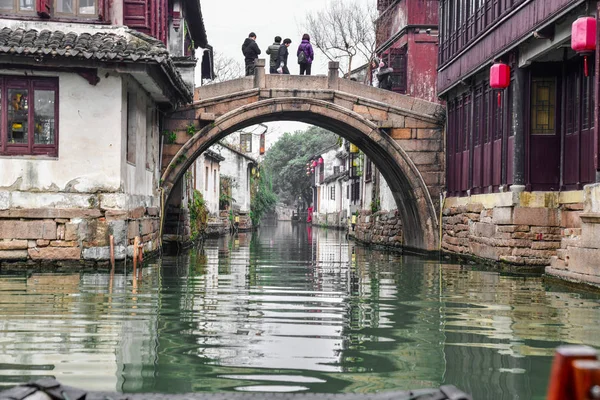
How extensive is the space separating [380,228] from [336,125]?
5477mm

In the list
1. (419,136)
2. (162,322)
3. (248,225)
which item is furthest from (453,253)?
(248,225)

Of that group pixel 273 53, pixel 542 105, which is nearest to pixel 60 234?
pixel 542 105

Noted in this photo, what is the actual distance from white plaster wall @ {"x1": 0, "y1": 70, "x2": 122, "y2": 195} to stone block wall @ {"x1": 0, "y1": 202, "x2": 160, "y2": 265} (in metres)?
0.36

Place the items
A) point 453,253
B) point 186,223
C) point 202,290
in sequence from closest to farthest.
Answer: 1. point 202,290
2. point 453,253
3. point 186,223

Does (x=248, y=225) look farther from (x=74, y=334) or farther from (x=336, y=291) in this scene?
(x=74, y=334)

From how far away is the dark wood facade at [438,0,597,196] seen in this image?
40.4 ft

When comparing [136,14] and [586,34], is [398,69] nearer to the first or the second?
[136,14]

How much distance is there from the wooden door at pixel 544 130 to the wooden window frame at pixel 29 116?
7.85m

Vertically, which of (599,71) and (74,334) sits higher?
(599,71)

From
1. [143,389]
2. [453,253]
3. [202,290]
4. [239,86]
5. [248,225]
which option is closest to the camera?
[143,389]

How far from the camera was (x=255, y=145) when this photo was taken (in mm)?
57625

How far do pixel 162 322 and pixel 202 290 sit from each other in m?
2.98

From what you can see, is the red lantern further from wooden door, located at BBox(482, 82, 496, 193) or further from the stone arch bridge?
the stone arch bridge

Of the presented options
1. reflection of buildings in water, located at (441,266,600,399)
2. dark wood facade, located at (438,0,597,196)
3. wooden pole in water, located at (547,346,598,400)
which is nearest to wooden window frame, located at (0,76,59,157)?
reflection of buildings in water, located at (441,266,600,399)
